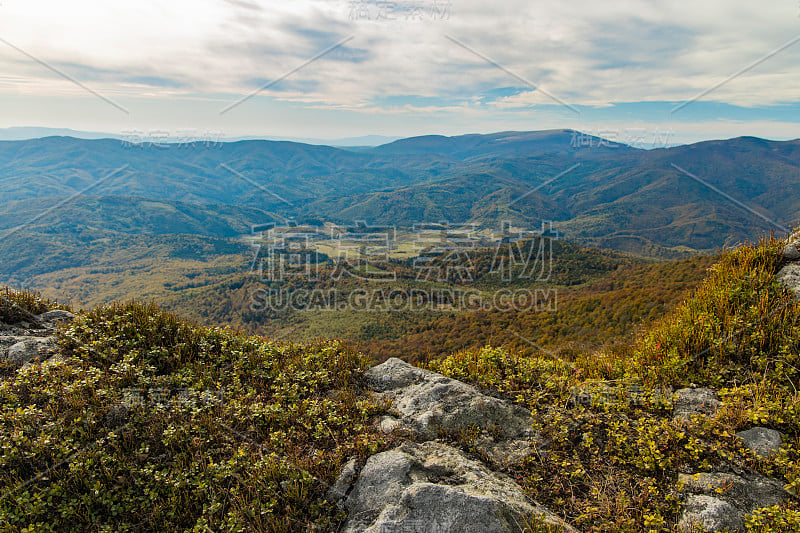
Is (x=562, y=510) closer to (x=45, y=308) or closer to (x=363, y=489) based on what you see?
(x=363, y=489)

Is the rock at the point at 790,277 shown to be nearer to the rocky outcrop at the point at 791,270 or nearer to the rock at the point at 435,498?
the rocky outcrop at the point at 791,270

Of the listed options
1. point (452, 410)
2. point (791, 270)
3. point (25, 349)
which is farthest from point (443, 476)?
point (791, 270)

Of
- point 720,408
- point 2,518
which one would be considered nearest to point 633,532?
point 720,408

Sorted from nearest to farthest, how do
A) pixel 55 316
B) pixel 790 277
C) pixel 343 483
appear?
1. pixel 343 483
2. pixel 790 277
3. pixel 55 316

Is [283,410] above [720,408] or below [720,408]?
below

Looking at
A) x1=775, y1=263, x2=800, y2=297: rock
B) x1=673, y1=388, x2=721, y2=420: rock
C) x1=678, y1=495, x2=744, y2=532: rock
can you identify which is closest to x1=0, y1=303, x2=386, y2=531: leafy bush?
x1=678, y1=495, x2=744, y2=532: rock

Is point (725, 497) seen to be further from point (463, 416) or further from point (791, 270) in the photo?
point (791, 270)
